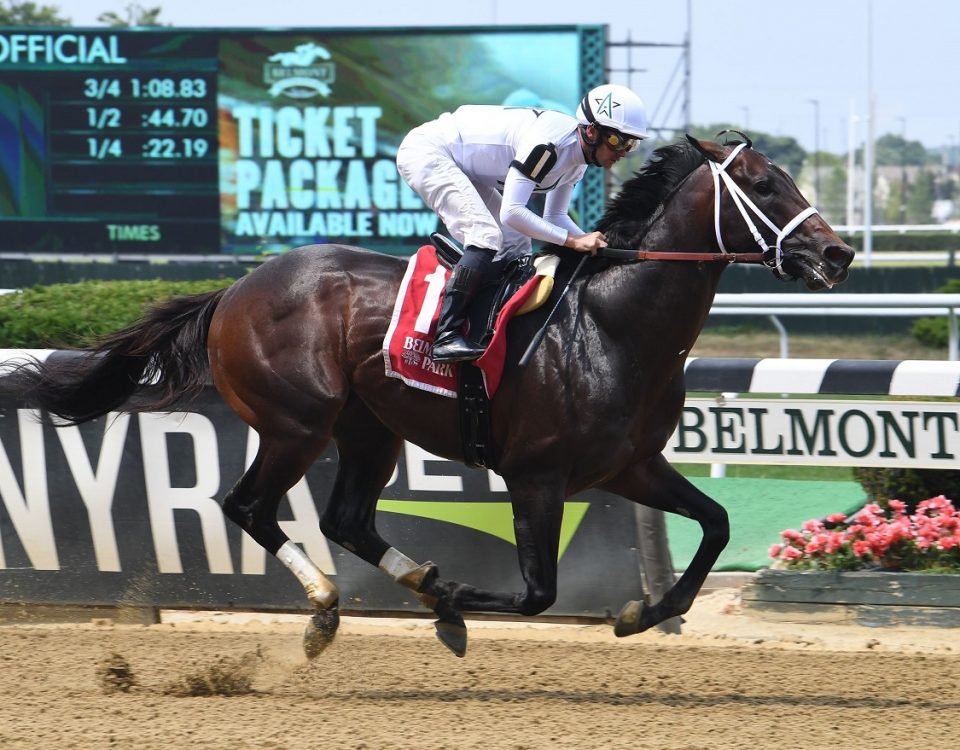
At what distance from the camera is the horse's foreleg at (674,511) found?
492cm

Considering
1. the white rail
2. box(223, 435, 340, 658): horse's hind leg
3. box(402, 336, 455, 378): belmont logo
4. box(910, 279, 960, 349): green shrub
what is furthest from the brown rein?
box(910, 279, 960, 349): green shrub

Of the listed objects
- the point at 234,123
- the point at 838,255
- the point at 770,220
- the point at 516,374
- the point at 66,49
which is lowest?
the point at 516,374

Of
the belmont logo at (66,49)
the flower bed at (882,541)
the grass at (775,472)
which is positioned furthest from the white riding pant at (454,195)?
the belmont logo at (66,49)

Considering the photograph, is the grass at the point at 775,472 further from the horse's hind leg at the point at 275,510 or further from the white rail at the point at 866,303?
the horse's hind leg at the point at 275,510

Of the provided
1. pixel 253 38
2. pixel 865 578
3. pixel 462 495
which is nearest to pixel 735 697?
pixel 865 578

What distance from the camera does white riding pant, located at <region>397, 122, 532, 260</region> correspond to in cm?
489

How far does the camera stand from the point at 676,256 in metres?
4.71

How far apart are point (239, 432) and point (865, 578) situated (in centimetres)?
279

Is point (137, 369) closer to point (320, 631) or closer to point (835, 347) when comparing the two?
point (320, 631)

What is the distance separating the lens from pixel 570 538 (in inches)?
232

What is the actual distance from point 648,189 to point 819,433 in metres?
1.66

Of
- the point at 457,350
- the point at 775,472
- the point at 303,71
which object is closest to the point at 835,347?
the point at 775,472

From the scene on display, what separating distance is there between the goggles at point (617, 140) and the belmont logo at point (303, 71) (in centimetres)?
1370

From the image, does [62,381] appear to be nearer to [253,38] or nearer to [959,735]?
[959,735]
